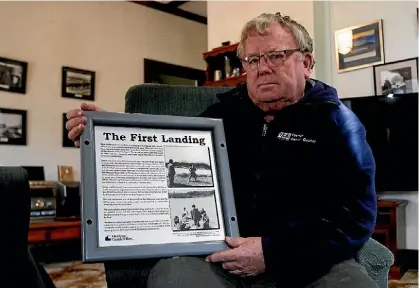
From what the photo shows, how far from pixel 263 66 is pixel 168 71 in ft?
12.6

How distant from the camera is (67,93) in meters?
4.15

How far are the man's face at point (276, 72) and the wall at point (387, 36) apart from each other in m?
2.22

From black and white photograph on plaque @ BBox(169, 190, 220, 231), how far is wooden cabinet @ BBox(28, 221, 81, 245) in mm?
2590

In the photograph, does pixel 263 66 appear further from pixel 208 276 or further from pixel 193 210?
pixel 208 276

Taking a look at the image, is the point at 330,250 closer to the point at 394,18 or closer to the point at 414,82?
the point at 414,82

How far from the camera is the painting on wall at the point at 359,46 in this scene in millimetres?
3326

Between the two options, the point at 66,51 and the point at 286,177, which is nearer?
the point at 286,177

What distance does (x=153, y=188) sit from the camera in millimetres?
1067

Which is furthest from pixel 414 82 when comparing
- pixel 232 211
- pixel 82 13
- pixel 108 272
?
pixel 82 13

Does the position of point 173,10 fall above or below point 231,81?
above

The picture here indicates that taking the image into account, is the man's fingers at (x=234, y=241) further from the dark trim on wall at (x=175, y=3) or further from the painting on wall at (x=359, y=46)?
the dark trim on wall at (x=175, y=3)

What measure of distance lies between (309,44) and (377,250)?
1.99ft

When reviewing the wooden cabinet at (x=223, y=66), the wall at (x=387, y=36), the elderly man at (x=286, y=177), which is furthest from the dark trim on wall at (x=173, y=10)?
the elderly man at (x=286, y=177)

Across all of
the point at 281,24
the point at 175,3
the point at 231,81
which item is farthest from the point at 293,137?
the point at 175,3
